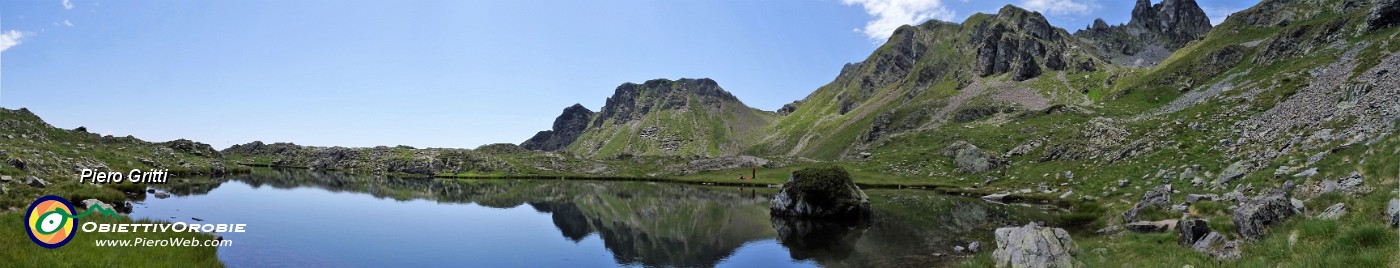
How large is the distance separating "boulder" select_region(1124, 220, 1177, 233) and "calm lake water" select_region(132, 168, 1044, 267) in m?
8.36

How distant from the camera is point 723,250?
147 feet

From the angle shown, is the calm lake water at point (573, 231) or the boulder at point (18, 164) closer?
the calm lake water at point (573, 231)

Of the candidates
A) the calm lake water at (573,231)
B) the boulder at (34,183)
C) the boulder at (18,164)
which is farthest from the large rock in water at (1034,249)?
the boulder at (18,164)

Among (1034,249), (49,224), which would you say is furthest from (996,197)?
(49,224)

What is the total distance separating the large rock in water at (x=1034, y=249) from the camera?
27.6 meters

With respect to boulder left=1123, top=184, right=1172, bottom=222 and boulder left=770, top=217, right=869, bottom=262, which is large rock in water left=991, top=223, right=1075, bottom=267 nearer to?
boulder left=770, top=217, right=869, bottom=262

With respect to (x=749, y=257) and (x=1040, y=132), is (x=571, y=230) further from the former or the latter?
(x=1040, y=132)

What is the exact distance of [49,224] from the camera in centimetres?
2519

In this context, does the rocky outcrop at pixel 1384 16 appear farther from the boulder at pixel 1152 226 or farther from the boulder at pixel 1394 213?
the boulder at pixel 1394 213

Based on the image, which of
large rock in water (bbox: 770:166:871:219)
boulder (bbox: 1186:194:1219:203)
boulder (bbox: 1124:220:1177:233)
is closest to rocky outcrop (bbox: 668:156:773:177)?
large rock in water (bbox: 770:166:871:219)

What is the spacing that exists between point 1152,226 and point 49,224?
5466 cm

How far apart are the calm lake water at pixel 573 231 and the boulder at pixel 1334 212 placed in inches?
649

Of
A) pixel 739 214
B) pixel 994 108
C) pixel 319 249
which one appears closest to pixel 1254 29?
pixel 994 108

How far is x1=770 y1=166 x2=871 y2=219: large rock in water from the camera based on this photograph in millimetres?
61250
